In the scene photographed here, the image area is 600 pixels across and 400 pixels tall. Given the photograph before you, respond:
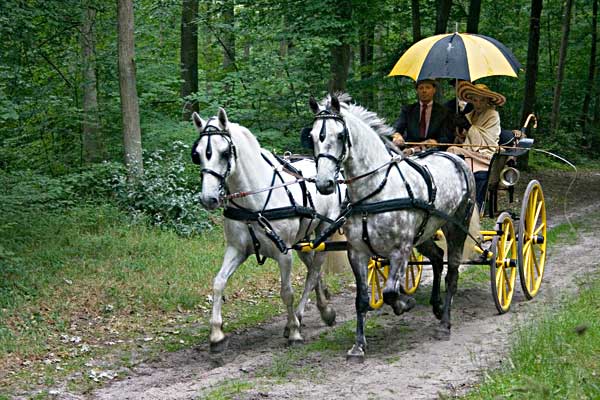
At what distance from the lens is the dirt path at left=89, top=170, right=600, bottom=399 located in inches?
229

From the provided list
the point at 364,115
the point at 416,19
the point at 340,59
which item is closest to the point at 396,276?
the point at 364,115

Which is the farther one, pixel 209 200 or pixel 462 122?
pixel 462 122

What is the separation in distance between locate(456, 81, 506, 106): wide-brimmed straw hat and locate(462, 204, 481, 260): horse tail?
139 centimetres

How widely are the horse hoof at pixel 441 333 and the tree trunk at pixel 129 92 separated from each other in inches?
272

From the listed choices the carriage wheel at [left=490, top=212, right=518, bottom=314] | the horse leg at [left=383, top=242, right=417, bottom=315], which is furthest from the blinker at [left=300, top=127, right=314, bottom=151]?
the carriage wheel at [left=490, top=212, right=518, bottom=314]

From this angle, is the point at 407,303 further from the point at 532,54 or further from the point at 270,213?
the point at 532,54

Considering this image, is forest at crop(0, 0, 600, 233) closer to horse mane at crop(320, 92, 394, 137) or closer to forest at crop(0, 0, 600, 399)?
forest at crop(0, 0, 600, 399)

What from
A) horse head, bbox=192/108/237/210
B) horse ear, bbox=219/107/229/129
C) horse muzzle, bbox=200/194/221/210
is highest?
horse ear, bbox=219/107/229/129

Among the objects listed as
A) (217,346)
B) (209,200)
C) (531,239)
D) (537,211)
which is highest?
(209,200)

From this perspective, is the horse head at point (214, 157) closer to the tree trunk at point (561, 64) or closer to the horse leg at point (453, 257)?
the horse leg at point (453, 257)

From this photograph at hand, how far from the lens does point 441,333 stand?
7281mm

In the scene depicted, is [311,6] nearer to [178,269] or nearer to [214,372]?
[178,269]

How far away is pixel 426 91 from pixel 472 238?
1.72 metres

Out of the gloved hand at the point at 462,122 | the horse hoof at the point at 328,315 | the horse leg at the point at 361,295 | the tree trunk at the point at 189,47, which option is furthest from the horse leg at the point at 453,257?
the tree trunk at the point at 189,47
